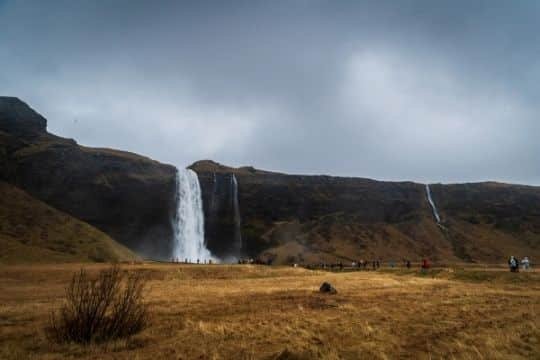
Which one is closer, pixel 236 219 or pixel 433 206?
pixel 236 219

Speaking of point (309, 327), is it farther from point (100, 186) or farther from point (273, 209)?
point (273, 209)

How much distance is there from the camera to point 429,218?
8525cm

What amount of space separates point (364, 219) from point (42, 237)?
63.9m

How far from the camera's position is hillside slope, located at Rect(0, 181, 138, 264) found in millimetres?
42531

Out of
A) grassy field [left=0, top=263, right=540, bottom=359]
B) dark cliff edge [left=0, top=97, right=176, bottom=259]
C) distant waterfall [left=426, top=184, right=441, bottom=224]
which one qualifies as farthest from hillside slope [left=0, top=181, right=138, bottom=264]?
distant waterfall [left=426, top=184, right=441, bottom=224]

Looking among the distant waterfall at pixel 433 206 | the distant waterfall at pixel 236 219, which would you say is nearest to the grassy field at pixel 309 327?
the distant waterfall at pixel 236 219

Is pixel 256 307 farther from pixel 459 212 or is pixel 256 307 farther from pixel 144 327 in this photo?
pixel 459 212

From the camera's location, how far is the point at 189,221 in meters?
79.8

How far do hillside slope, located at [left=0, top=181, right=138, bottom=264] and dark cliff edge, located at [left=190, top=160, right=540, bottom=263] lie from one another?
28.3m

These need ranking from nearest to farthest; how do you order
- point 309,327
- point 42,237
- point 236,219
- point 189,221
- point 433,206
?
point 309,327 < point 42,237 < point 189,221 < point 236,219 < point 433,206

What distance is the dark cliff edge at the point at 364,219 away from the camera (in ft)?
237

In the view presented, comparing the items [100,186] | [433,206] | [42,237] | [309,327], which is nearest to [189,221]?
[100,186]

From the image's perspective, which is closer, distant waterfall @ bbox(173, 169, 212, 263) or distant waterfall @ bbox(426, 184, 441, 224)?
distant waterfall @ bbox(173, 169, 212, 263)

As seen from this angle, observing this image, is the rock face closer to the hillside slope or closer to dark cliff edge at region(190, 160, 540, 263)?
dark cliff edge at region(190, 160, 540, 263)
